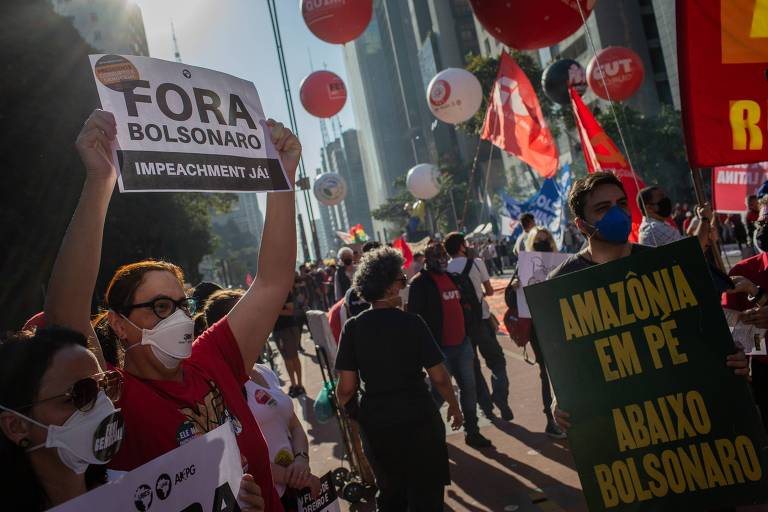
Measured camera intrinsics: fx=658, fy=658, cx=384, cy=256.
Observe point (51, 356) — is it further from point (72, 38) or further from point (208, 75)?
point (72, 38)

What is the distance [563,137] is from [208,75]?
50.1 meters

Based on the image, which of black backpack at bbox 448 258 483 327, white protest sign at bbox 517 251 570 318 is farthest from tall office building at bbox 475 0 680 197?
white protest sign at bbox 517 251 570 318

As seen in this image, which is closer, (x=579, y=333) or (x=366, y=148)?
(x=579, y=333)

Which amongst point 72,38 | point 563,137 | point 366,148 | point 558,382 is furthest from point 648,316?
point 366,148

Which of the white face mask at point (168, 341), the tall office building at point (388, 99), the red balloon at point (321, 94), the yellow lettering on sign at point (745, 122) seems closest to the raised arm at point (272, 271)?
the white face mask at point (168, 341)

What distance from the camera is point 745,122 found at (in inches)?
134

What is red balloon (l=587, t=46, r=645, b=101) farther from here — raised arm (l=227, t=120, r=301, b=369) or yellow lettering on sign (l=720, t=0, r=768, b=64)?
raised arm (l=227, t=120, r=301, b=369)

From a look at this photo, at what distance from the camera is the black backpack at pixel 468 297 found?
6430mm

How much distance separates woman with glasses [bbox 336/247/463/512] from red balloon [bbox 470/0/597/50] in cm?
358

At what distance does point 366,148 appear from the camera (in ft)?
494

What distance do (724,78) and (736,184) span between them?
6.13 meters

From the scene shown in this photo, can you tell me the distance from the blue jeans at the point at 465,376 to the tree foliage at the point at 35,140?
15877mm

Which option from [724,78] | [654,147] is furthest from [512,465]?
[654,147]

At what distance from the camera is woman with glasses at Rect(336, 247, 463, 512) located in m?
3.60
